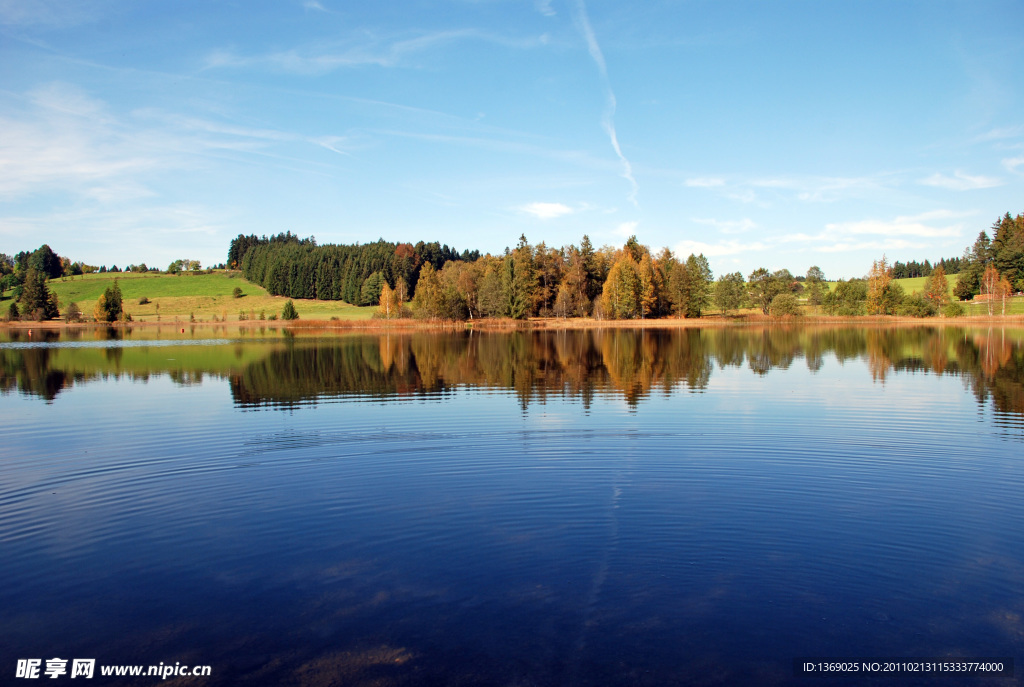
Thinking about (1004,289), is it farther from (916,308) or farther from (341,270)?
(341,270)

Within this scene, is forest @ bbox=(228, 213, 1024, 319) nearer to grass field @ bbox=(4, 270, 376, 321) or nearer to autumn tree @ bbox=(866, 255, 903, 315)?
autumn tree @ bbox=(866, 255, 903, 315)

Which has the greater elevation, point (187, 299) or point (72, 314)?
point (187, 299)

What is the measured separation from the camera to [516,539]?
10633 millimetres

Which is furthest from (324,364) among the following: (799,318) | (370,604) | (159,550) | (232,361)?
(799,318)

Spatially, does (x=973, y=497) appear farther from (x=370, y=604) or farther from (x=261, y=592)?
(x=261, y=592)

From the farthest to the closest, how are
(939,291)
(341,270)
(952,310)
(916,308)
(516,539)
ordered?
(341,270) → (939,291) → (916,308) → (952,310) → (516,539)

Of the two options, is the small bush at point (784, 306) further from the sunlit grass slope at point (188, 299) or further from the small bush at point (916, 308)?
the sunlit grass slope at point (188, 299)

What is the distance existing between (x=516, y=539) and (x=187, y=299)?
556 feet

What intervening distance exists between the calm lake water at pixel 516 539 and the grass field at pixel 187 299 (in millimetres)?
125275

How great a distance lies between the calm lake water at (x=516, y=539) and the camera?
7281mm

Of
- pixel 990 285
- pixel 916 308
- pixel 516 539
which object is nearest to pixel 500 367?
pixel 516 539

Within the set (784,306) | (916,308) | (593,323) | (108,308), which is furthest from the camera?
(108,308)

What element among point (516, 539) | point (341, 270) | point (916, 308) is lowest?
point (516, 539)

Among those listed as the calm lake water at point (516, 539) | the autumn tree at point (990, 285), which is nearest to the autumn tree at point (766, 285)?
the autumn tree at point (990, 285)
